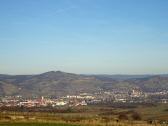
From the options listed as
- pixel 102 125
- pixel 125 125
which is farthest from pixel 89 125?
pixel 125 125

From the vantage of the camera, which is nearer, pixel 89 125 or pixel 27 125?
→ pixel 27 125

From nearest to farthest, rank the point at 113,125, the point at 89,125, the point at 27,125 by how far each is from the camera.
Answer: the point at 27,125 → the point at 89,125 → the point at 113,125

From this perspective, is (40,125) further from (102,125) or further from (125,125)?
(125,125)

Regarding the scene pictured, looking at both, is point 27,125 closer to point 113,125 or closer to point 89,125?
point 89,125

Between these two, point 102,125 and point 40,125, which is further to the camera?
point 102,125

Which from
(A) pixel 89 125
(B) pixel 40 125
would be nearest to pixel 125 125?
(A) pixel 89 125

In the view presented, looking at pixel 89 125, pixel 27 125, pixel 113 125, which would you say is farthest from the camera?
pixel 113 125

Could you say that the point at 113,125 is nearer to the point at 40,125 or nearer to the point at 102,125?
the point at 102,125

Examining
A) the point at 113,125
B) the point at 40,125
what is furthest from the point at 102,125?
the point at 40,125
